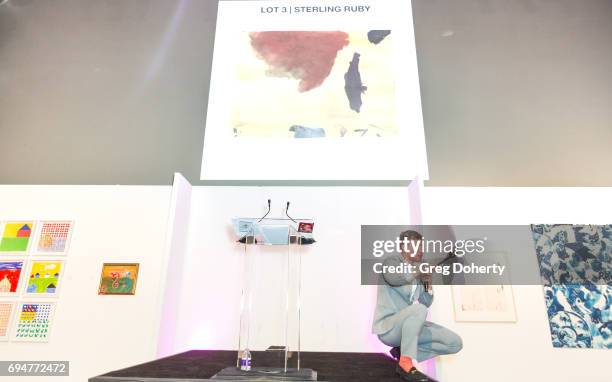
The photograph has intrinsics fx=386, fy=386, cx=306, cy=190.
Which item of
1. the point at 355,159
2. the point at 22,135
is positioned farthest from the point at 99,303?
the point at 355,159

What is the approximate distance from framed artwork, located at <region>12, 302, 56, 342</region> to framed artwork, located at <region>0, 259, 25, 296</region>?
0.13m

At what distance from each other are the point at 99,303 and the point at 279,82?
205cm

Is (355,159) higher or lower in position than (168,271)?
higher

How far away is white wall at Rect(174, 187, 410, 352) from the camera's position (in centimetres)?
245

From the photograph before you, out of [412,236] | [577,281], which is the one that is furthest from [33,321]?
[577,281]

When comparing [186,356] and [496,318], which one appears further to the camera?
[496,318]

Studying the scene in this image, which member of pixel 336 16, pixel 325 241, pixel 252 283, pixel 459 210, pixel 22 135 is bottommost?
pixel 252 283

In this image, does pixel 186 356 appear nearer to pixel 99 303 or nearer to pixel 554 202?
pixel 99 303

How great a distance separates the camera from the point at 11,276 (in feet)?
8.30

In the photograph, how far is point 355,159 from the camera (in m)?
2.89

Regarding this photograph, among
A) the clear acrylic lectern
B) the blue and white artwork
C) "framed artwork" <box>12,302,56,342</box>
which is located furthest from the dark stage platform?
the blue and white artwork

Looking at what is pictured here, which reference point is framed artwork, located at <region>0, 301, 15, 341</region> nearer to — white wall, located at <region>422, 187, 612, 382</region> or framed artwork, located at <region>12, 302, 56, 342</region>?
framed artwork, located at <region>12, 302, 56, 342</region>

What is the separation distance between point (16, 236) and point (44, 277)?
0.38 metres

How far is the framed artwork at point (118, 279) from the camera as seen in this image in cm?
242
